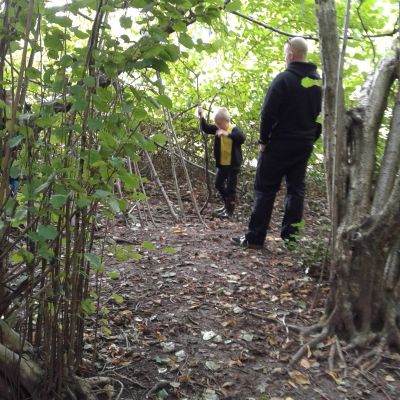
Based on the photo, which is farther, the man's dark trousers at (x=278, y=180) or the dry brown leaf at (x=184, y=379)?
the man's dark trousers at (x=278, y=180)

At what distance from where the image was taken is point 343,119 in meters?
3.25

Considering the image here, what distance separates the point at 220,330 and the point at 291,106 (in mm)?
2463

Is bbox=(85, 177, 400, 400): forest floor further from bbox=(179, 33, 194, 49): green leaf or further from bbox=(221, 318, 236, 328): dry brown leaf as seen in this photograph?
Answer: bbox=(179, 33, 194, 49): green leaf

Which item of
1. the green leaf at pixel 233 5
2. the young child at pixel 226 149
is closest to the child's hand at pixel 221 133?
the young child at pixel 226 149

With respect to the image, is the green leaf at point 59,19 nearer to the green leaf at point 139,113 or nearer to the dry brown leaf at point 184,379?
the green leaf at point 139,113

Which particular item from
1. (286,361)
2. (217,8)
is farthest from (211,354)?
(217,8)

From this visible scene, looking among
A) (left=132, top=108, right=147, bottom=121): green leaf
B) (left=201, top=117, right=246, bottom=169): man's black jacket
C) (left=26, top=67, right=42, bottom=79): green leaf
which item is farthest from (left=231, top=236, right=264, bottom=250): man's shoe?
(left=26, top=67, right=42, bottom=79): green leaf

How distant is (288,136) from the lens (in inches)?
186

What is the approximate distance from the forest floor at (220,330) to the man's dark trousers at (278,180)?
312mm

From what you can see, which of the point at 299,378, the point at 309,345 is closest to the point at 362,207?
the point at 309,345

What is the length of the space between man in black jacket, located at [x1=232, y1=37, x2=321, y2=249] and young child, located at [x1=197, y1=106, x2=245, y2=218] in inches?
77.8

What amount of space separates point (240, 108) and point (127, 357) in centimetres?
577

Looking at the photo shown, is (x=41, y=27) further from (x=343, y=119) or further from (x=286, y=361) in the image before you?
(x=286, y=361)

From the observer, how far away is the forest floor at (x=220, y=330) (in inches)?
106
